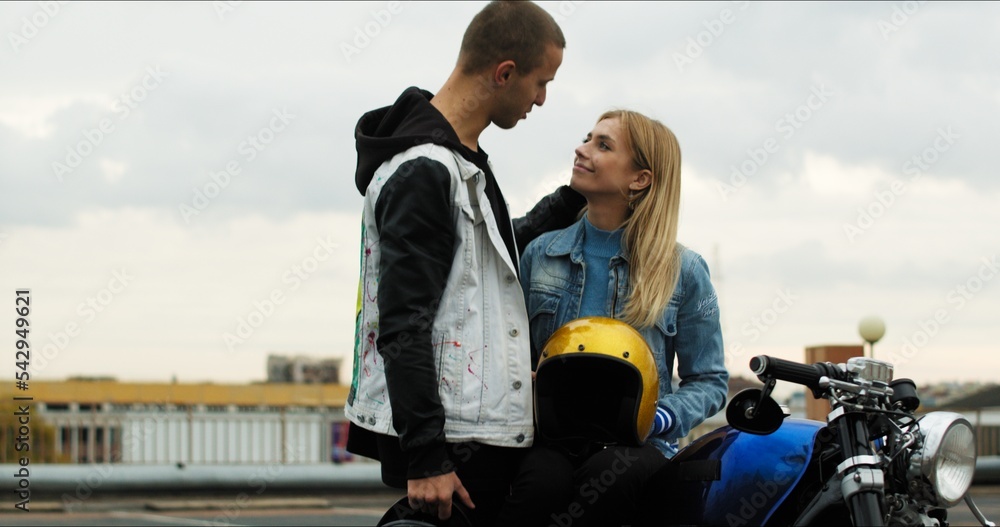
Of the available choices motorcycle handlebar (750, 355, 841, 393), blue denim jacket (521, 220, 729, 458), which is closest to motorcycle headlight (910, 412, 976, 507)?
motorcycle handlebar (750, 355, 841, 393)

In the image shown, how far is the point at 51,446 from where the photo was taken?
55.7 ft

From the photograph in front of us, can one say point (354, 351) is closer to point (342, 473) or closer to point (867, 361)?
point (867, 361)

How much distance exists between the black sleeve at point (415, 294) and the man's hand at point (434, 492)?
2 cm

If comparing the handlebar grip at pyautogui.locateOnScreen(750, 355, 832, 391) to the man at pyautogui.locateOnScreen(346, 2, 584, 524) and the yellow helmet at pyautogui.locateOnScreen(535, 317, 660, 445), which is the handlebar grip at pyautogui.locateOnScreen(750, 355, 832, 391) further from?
the man at pyautogui.locateOnScreen(346, 2, 584, 524)

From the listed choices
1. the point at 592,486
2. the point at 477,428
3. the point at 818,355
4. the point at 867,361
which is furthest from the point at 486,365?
the point at 818,355

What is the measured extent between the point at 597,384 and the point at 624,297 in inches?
15.0

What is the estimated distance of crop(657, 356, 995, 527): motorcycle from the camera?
283 cm

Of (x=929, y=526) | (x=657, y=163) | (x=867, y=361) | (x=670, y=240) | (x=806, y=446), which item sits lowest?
(x=929, y=526)

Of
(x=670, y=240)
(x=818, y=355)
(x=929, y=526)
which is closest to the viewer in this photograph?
(x=929, y=526)

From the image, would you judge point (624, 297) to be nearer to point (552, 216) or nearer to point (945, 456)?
point (552, 216)

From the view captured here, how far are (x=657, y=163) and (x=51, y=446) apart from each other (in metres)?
14.9

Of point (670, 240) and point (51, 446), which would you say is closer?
point (670, 240)

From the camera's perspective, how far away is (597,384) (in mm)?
3387

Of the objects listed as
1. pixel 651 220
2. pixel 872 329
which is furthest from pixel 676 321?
pixel 872 329
